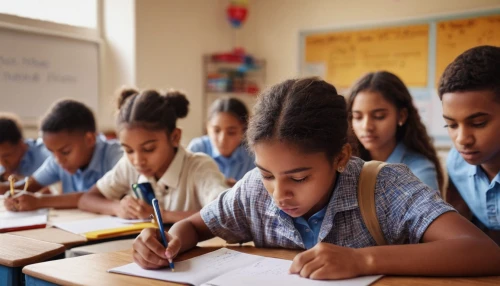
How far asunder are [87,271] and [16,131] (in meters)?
1.97

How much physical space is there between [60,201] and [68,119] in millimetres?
417

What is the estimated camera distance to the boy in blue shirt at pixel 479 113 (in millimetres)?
1389

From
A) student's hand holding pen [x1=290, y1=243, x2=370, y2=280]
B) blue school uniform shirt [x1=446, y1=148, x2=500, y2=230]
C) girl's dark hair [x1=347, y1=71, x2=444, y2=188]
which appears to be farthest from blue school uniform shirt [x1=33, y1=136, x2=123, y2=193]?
student's hand holding pen [x1=290, y1=243, x2=370, y2=280]

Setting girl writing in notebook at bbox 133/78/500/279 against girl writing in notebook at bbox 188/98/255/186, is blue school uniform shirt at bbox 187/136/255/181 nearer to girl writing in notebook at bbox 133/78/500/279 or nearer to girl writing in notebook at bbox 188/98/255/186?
girl writing in notebook at bbox 188/98/255/186

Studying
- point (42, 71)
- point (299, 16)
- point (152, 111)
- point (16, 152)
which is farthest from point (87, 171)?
point (299, 16)

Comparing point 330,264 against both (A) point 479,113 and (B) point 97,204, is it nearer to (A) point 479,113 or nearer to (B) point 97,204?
(A) point 479,113

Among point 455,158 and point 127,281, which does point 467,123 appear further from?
point 127,281

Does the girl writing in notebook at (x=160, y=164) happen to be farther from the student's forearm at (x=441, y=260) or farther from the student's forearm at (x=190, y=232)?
the student's forearm at (x=441, y=260)

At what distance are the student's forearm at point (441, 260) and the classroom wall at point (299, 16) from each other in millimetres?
2809

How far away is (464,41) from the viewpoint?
11.0 ft

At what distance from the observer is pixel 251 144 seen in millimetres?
1097

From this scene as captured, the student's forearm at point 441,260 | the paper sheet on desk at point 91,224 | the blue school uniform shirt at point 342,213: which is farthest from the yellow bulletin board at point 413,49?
the student's forearm at point 441,260

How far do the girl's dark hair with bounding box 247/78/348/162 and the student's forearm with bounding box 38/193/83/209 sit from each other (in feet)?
4.09

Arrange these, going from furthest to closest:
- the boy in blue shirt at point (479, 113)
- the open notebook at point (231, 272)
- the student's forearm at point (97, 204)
A: the student's forearm at point (97, 204) → the boy in blue shirt at point (479, 113) → the open notebook at point (231, 272)
